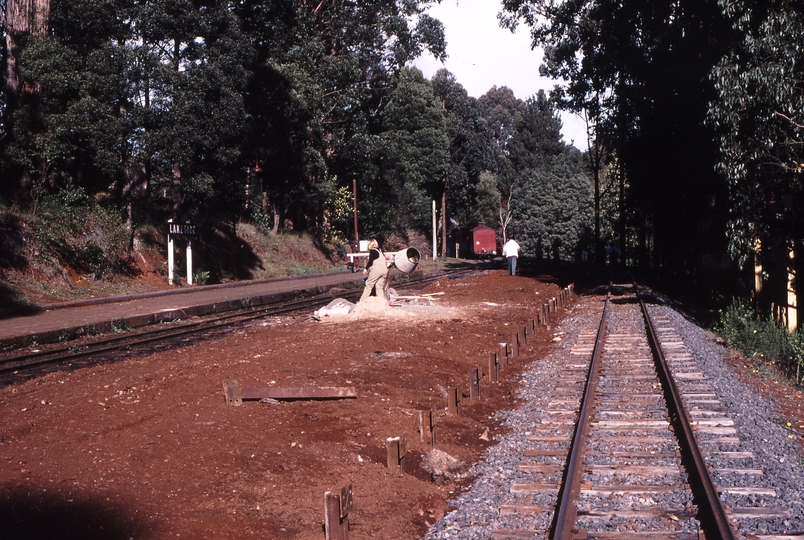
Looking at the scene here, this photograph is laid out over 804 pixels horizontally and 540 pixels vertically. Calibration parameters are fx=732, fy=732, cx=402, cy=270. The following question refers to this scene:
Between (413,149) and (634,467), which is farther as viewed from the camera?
(413,149)

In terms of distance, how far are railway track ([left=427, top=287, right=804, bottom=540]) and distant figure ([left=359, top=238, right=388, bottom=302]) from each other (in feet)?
22.4

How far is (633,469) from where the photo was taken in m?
6.72

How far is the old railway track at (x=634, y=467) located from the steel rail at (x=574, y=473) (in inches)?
0.5

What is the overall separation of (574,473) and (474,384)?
3552 millimetres

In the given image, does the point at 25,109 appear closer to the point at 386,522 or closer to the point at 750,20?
the point at 750,20

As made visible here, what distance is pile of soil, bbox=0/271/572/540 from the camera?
17.8 feet

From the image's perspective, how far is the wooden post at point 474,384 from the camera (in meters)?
9.88

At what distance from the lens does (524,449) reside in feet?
25.1

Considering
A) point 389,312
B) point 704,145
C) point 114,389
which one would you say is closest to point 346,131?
point 704,145

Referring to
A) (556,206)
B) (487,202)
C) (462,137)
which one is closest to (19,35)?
(462,137)

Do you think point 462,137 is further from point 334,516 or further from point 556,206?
point 334,516

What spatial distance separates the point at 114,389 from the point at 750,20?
43.7 ft

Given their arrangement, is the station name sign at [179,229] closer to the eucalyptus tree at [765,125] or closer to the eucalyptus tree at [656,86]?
the eucalyptus tree at [656,86]

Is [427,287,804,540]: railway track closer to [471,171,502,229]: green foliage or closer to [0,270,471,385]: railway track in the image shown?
[0,270,471,385]: railway track
